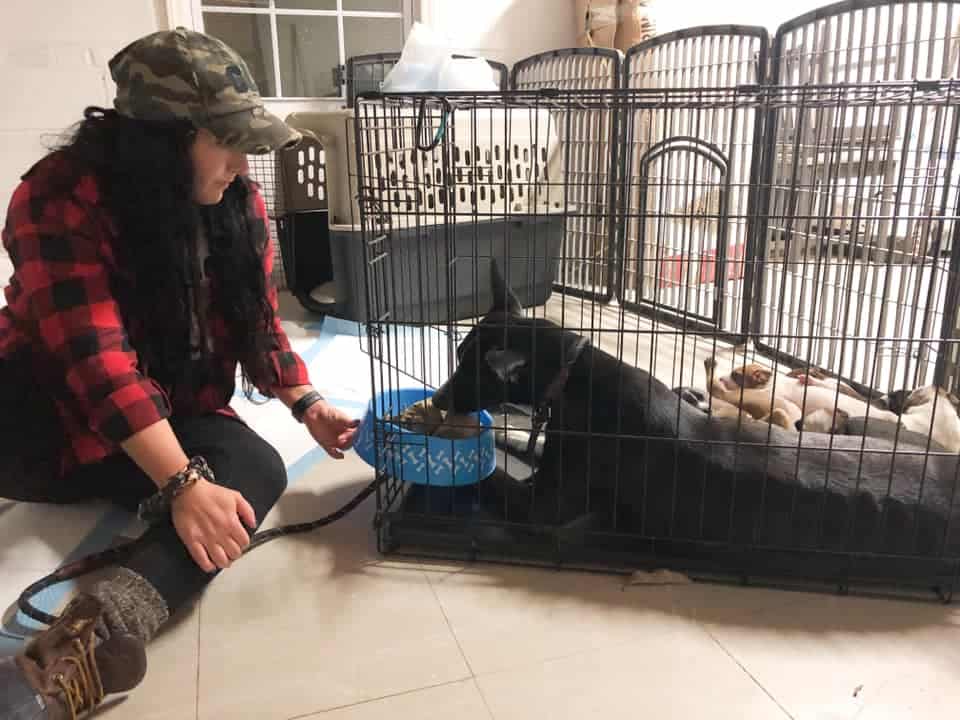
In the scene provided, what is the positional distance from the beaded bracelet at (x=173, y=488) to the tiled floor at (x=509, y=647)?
215 millimetres

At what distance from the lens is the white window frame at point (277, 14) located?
10.4 ft

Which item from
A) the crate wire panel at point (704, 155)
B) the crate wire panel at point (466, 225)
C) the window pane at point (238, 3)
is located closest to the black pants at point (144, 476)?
the crate wire panel at point (466, 225)

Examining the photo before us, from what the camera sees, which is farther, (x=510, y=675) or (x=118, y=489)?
(x=118, y=489)

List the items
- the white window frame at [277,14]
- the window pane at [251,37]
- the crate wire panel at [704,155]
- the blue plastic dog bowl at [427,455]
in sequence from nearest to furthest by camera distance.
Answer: the blue plastic dog bowl at [427,455]
the crate wire panel at [704,155]
the white window frame at [277,14]
the window pane at [251,37]

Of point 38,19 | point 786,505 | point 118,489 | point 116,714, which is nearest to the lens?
point 116,714

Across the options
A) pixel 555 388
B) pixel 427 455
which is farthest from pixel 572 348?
pixel 427 455

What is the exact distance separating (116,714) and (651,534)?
0.89 m

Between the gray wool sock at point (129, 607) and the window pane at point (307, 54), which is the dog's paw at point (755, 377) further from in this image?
the window pane at point (307, 54)

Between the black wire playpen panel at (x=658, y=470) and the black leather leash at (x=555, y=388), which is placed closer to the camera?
the black wire playpen panel at (x=658, y=470)

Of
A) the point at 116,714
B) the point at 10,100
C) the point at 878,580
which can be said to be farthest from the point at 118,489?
the point at 10,100

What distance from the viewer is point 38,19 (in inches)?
118

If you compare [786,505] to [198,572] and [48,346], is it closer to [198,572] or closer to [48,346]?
[198,572]

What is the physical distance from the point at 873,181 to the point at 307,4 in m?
2.49

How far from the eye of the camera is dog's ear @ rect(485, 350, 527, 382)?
147 cm
